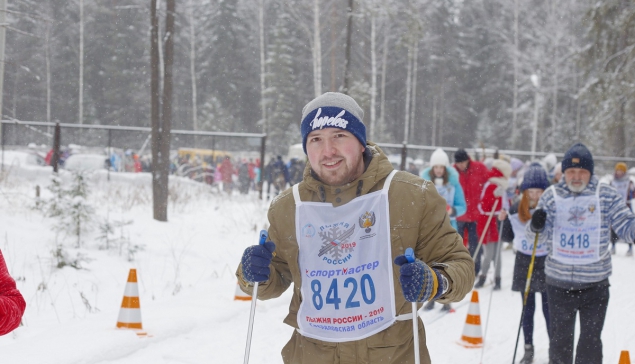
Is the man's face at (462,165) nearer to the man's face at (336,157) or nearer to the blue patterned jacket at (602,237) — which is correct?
the blue patterned jacket at (602,237)

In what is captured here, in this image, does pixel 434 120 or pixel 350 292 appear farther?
pixel 434 120

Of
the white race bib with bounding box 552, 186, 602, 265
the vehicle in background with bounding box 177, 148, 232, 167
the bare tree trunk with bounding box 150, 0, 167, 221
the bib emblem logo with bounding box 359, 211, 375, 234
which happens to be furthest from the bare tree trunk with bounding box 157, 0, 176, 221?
the bib emblem logo with bounding box 359, 211, 375, 234

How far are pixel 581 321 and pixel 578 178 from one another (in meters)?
1.10

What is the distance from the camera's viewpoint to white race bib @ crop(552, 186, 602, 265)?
486cm

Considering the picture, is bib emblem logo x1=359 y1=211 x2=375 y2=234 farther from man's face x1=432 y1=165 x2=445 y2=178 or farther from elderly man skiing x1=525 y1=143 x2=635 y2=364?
man's face x1=432 y1=165 x2=445 y2=178

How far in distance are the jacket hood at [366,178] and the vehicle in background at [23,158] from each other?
17.5m

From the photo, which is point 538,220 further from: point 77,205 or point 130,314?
point 77,205

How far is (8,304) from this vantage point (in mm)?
2492

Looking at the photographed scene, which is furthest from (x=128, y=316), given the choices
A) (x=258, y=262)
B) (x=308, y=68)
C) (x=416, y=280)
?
(x=308, y=68)

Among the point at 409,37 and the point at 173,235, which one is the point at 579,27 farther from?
the point at 173,235

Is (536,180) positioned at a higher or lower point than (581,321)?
higher

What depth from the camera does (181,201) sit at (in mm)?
15141

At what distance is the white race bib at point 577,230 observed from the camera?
4863 millimetres

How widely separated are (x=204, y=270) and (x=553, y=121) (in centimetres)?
3770
